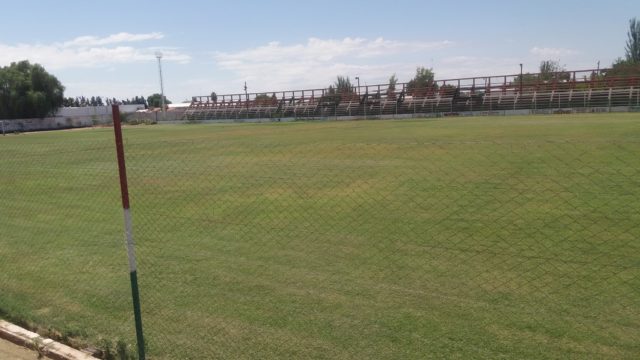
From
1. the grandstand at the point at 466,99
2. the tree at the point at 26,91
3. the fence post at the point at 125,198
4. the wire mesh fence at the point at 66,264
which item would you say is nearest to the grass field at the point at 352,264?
the wire mesh fence at the point at 66,264

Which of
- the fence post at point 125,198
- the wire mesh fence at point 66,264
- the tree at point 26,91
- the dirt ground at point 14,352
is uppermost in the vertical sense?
the tree at point 26,91

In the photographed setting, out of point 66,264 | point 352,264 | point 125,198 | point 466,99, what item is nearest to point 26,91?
point 466,99

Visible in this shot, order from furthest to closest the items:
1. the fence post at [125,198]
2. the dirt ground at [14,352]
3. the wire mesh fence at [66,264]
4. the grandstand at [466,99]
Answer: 1. the grandstand at [466,99]
2. the wire mesh fence at [66,264]
3. the dirt ground at [14,352]
4. the fence post at [125,198]

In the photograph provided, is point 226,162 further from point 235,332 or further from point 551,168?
point 235,332

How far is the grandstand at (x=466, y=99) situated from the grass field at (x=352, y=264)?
36.5m

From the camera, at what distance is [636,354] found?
13.3 ft

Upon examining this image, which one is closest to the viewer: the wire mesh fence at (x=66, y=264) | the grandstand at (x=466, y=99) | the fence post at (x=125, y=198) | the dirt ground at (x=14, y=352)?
the fence post at (x=125, y=198)

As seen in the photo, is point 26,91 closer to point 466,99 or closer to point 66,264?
point 466,99

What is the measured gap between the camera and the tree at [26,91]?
70.6 m

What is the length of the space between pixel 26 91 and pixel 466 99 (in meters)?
55.2

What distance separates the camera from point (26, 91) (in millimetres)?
70938

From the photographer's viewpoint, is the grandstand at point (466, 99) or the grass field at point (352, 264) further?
the grandstand at point (466, 99)

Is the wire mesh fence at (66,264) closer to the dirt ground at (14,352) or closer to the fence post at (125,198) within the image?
the dirt ground at (14,352)

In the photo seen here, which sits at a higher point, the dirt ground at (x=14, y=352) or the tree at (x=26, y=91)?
the tree at (x=26, y=91)
